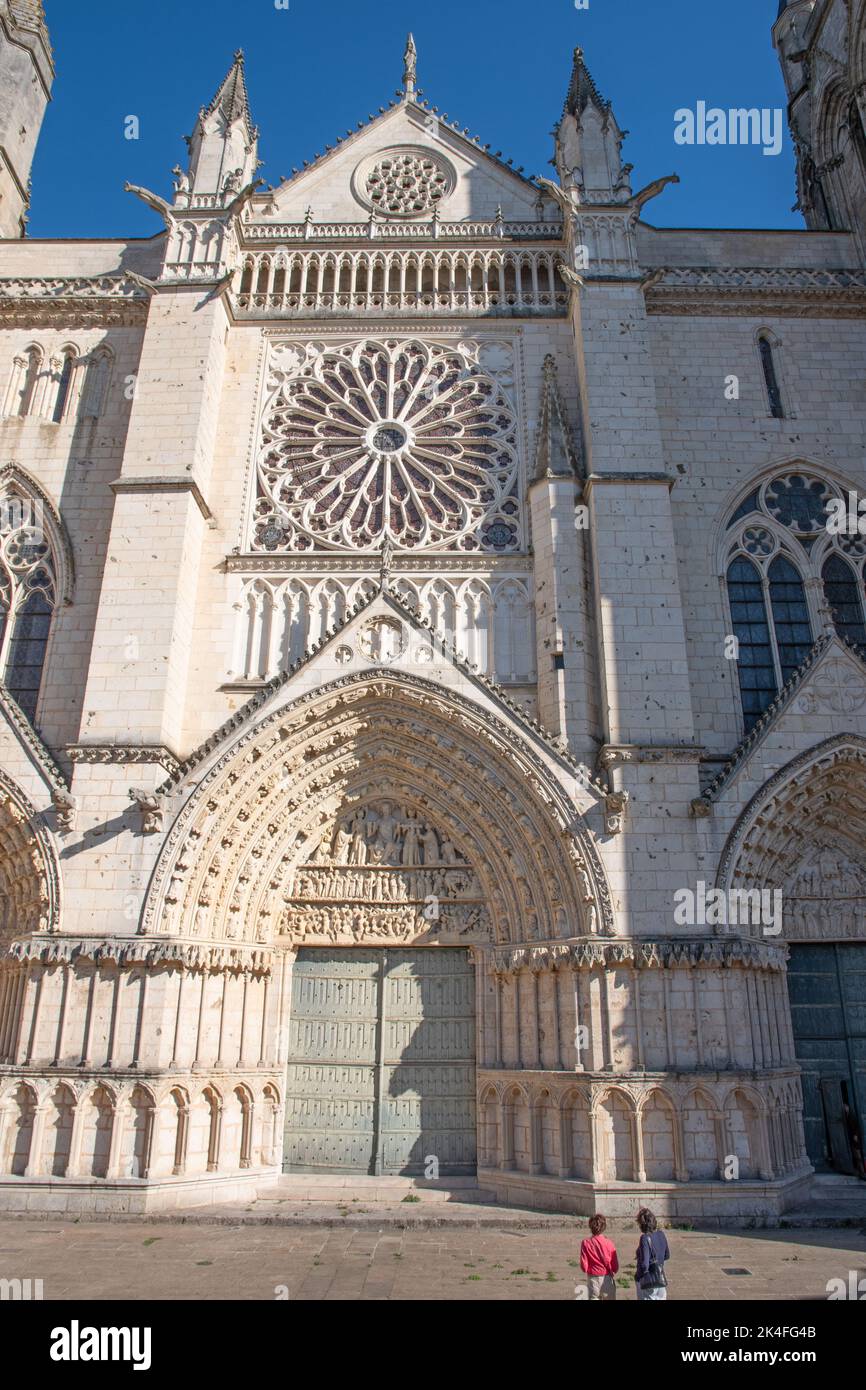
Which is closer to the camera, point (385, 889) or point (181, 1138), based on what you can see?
point (181, 1138)

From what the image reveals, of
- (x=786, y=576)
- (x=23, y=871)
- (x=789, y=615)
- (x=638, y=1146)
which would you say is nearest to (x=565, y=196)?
(x=786, y=576)

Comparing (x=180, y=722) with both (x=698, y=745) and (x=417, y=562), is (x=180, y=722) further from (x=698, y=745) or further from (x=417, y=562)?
(x=698, y=745)

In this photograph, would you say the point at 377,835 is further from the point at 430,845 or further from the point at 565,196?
the point at 565,196

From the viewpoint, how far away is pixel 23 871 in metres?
12.0

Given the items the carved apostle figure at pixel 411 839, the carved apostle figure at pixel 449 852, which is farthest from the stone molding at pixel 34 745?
the carved apostle figure at pixel 449 852

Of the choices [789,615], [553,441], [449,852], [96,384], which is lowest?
[449,852]

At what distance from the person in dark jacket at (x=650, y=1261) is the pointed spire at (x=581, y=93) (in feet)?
61.5

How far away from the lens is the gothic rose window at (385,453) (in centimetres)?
1465

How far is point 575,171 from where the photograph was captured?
16438 mm

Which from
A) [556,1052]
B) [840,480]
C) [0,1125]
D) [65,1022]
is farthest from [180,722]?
[840,480]

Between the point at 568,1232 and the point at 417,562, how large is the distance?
9.35 metres

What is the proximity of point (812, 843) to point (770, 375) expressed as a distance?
336 inches

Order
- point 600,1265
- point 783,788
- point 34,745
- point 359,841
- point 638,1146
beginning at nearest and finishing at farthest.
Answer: point 600,1265
point 638,1146
point 783,788
point 34,745
point 359,841

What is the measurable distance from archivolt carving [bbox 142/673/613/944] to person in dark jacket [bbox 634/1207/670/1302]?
5.36m
